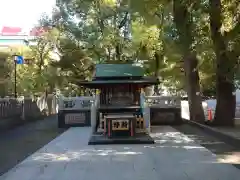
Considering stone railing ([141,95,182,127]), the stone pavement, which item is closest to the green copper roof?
stone railing ([141,95,182,127])

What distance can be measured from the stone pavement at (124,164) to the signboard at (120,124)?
5.61 ft

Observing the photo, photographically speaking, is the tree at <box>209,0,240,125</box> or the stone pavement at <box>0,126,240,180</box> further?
the tree at <box>209,0,240,125</box>

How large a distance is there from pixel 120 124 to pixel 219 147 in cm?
417

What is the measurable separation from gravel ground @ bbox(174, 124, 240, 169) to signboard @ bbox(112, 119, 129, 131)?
2714 mm

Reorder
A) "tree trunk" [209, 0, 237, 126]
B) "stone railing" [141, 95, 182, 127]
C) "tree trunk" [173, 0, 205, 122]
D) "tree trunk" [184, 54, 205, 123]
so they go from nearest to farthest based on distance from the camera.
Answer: "tree trunk" [209, 0, 237, 126]
"tree trunk" [173, 0, 205, 122]
"tree trunk" [184, 54, 205, 123]
"stone railing" [141, 95, 182, 127]

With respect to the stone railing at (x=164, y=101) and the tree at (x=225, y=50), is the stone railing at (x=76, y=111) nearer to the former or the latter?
the stone railing at (x=164, y=101)

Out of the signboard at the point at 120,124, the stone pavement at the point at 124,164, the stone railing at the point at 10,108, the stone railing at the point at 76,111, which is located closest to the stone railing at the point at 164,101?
the stone railing at the point at 76,111

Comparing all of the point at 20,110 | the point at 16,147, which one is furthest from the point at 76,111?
the point at 16,147

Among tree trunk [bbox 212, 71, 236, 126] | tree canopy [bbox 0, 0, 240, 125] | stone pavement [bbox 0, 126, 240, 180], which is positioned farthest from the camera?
tree trunk [bbox 212, 71, 236, 126]

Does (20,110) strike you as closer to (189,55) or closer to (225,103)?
(189,55)

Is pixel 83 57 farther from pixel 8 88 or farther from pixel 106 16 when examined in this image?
pixel 8 88

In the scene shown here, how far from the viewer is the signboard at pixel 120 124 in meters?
16.7

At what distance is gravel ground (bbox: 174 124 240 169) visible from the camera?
11.5m

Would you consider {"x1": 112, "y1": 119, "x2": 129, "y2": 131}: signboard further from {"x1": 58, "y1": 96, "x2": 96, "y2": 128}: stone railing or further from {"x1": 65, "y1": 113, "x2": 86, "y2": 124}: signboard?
{"x1": 65, "y1": 113, "x2": 86, "y2": 124}: signboard
